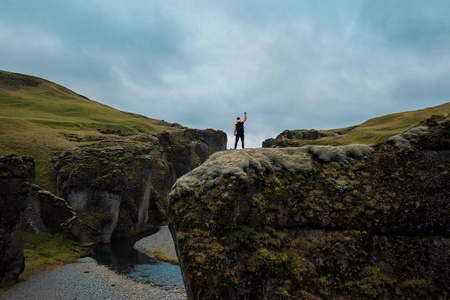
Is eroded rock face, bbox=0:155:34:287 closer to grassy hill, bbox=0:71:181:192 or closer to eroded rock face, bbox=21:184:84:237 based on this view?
eroded rock face, bbox=21:184:84:237

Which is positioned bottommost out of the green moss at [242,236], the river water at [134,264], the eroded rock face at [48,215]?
the river water at [134,264]

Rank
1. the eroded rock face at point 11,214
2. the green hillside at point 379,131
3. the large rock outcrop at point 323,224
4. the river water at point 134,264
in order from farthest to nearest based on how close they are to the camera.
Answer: the river water at point 134,264 → the green hillside at point 379,131 → the eroded rock face at point 11,214 → the large rock outcrop at point 323,224

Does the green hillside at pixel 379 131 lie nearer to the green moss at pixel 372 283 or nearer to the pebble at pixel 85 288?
the green moss at pixel 372 283

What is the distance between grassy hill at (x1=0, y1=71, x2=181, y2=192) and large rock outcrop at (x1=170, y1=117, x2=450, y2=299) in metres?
45.3

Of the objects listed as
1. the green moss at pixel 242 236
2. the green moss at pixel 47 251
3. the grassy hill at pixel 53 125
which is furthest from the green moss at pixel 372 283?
the green moss at pixel 47 251

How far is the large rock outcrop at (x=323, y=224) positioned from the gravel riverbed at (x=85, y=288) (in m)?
13.9

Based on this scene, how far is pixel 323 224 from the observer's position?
1309 centimetres

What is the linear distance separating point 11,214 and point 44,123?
8639 centimetres

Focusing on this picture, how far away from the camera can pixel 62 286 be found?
78.5 ft

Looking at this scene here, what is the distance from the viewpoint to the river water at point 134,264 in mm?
28203

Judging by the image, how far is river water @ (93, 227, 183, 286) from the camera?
28.2m

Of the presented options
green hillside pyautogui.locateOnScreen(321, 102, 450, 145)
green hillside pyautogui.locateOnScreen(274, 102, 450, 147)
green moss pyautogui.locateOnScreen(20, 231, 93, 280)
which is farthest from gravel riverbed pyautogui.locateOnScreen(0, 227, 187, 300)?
green hillside pyautogui.locateOnScreen(321, 102, 450, 145)

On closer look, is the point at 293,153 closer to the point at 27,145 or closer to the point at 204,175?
the point at 204,175

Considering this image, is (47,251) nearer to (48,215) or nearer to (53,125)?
(48,215)
